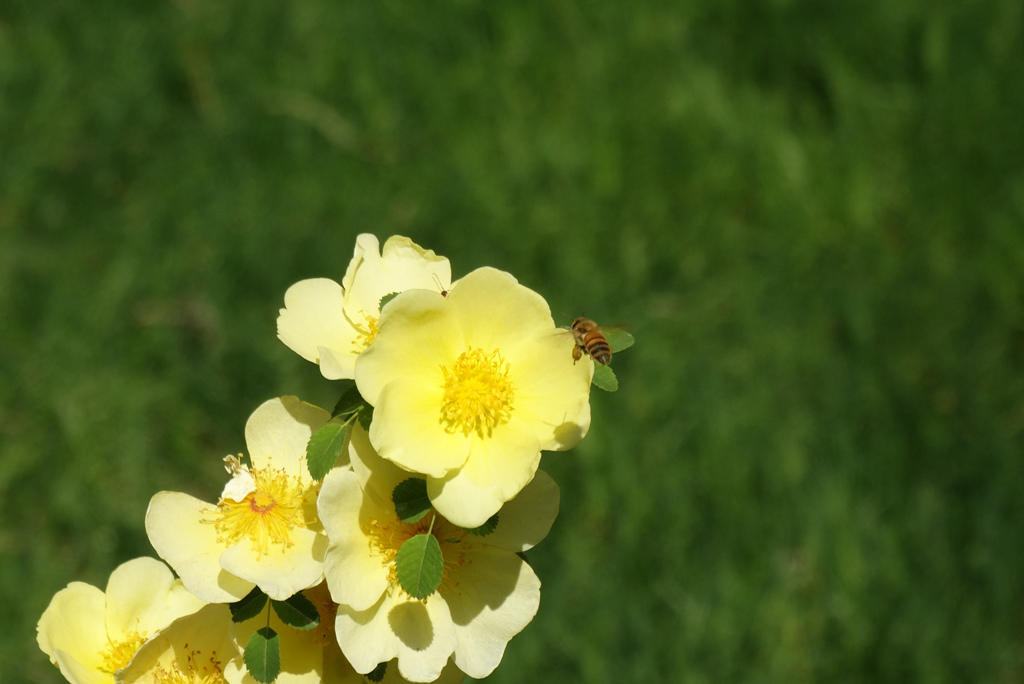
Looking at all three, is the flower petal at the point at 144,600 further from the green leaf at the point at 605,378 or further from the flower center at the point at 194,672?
the green leaf at the point at 605,378

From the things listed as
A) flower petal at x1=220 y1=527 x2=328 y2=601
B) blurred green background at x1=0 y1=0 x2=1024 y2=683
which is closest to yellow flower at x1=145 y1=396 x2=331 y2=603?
flower petal at x1=220 y1=527 x2=328 y2=601

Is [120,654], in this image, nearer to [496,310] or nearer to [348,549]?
[348,549]

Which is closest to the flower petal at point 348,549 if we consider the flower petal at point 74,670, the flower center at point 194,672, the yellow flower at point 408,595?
the yellow flower at point 408,595

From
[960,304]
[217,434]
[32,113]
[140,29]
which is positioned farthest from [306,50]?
[960,304]

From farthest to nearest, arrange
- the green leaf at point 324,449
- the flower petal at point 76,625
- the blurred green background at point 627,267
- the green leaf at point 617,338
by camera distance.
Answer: the blurred green background at point 627,267, the green leaf at point 617,338, the flower petal at point 76,625, the green leaf at point 324,449

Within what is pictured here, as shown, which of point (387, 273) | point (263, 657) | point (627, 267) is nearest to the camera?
point (263, 657)

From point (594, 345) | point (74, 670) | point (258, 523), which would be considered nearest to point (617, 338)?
point (594, 345)
